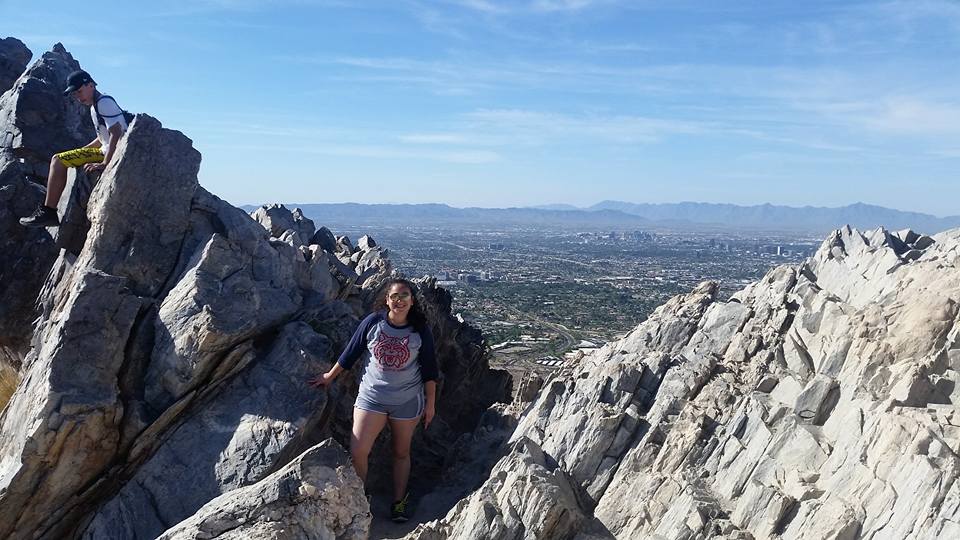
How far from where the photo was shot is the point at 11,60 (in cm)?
2283

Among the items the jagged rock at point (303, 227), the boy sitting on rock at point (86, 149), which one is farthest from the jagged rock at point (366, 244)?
the boy sitting on rock at point (86, 149)

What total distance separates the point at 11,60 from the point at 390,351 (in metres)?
19.3

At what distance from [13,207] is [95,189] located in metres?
3.91

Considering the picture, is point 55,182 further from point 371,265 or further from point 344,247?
point 344,247

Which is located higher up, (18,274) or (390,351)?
(18,274)

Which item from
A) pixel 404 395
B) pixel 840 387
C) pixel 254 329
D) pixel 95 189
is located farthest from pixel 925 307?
pixel 95 189

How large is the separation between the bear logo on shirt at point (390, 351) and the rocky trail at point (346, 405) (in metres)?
2.05

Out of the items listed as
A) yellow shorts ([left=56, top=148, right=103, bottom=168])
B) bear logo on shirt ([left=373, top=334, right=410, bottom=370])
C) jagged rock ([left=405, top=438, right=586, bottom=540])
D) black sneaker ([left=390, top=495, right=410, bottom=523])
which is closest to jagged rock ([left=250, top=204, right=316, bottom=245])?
yellow shorts ([left=56, top=148, right=103, bottom=168])

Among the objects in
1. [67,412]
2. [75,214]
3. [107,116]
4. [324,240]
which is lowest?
[67,412]

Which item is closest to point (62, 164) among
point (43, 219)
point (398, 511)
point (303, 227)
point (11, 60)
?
point (43, 219)

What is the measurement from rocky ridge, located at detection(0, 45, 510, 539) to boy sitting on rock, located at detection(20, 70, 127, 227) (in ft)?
1.21

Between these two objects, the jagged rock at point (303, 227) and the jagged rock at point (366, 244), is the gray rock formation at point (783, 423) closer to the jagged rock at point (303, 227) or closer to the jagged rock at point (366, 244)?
the jagged rock at point (366, 244)

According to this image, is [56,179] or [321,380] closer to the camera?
[321,380]

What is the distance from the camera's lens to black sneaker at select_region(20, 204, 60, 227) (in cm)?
1616
